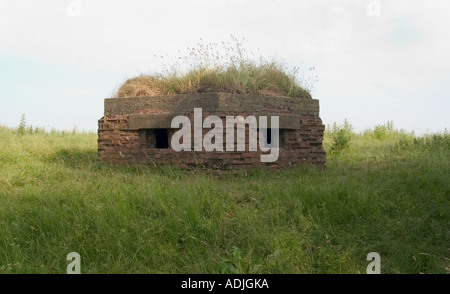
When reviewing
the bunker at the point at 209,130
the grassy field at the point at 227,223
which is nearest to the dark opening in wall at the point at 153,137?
the bunker at the point at 209,130

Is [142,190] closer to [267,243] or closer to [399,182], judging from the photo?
[267,243]

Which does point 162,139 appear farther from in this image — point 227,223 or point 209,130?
point 227,223

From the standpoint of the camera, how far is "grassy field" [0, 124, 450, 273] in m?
5.01

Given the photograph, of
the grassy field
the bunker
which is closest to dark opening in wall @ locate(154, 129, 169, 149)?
the bunker

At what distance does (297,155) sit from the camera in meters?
9.57

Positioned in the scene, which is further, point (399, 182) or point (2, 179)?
point (2, 179)

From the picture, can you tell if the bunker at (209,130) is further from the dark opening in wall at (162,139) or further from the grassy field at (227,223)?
the grassy field at (227,223)

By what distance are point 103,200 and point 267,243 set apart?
8.18ft

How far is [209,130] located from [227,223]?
10.4 feet

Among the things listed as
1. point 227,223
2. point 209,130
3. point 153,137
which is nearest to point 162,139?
point 153,137

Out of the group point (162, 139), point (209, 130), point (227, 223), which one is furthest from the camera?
point (162, 139)

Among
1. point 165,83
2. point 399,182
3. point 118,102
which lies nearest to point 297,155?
point 399,182

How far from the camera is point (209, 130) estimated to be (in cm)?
859
